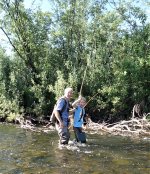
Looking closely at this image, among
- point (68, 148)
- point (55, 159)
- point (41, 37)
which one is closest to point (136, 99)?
point (41, 37)

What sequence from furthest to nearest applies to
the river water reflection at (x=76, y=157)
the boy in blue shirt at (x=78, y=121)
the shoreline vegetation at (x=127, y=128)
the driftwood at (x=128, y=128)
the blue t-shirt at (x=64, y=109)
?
the driftwood at (x=128, y=128) < the shoreline vegetation at (x=127, y=128) < the boy in blue shirt at (x=78, y=121) < the blue t-shirt at (x=64, y=109) < the river water reflection at (x=76, y=157)

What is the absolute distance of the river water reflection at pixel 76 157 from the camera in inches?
445

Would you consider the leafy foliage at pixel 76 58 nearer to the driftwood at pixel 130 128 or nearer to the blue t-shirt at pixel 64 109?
the driftwood at pixel 130 128

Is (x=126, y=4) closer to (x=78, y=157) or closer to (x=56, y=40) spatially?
(x=56, y=40)

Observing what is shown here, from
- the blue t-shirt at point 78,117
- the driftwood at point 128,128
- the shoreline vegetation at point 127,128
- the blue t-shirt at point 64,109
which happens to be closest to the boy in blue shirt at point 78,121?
the blue t-shirt at point 78,117

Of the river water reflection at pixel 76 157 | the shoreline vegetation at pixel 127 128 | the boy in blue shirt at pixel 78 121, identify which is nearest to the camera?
the river water reflection at pixel 76 157

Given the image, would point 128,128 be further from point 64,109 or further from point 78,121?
point 64,109

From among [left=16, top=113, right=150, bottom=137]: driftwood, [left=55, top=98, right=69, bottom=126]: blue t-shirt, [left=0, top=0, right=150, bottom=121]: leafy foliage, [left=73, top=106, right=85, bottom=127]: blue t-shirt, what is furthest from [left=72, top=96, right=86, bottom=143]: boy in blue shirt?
[left=0, top=0, right=150, bottom=121]: leafy foliage

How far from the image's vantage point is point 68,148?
14.7 meters

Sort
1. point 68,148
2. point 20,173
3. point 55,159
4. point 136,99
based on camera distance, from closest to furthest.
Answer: point 20,173, point 55,159, point 68,148, point 136,99

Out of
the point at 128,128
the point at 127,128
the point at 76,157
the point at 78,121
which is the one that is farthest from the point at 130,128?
the point at 76,157

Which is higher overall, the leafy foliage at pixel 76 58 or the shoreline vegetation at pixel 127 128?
the leafy foliage at pixel 76 58

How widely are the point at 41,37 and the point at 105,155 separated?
20.3m

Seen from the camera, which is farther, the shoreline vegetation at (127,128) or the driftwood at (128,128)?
the driftwood at (128,128)
